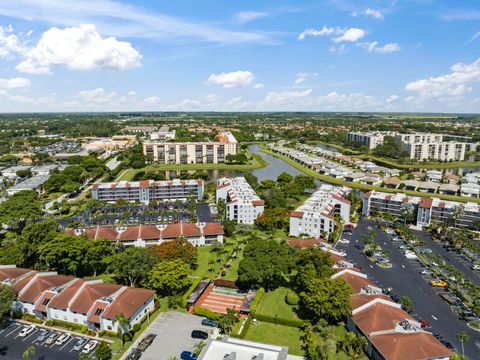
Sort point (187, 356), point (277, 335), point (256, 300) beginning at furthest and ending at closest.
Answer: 1. point (256, 300)
2. point (277, 335)
3. point (187, 356)

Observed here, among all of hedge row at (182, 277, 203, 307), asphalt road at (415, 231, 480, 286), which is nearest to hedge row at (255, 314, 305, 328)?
hedge row at (182, 277, 203, 307)

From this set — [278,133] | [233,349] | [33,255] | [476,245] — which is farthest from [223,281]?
[278,133]

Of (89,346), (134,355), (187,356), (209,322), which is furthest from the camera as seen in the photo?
(209,322)

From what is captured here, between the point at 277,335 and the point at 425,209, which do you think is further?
the point at 425,209

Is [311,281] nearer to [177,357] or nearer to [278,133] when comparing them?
[177,357]

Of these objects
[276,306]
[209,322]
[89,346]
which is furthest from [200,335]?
[89,346]

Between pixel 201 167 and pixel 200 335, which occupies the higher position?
pixel 201 167

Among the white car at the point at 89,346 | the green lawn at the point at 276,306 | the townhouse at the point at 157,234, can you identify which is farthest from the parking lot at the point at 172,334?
the townhouse at the point at 157,234

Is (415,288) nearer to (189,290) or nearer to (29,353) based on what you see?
(189,290)
